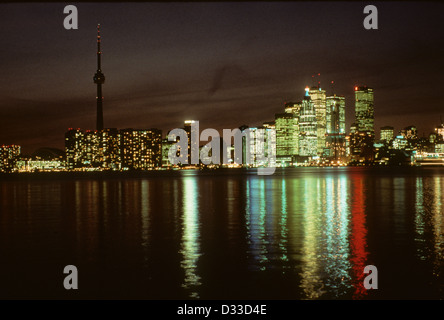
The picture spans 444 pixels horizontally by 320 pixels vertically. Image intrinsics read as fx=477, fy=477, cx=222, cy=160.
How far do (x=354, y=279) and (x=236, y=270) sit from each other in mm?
2913

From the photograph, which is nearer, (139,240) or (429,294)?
(429,294)

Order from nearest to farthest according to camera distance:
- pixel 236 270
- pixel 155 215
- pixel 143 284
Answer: pixel 143 284 → pixel 236 270 → pixel 155 215

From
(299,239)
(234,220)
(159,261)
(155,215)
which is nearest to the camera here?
(159,261)

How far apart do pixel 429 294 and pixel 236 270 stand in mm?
4517

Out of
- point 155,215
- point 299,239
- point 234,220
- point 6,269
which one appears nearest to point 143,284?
point 6,269

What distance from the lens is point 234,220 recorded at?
22.7 metres

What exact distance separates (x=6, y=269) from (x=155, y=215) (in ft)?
41.0

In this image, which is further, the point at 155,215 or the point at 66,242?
the point at 155,215

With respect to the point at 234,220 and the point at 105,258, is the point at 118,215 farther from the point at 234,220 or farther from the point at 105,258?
the point at 105,258
